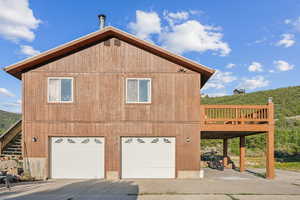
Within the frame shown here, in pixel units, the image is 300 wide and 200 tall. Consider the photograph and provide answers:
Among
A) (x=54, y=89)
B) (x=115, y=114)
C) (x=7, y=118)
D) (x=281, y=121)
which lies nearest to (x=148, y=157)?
(x=115, y=114)

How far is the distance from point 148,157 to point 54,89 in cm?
557

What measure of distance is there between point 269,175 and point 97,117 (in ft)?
28.4

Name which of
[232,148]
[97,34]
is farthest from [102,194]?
[232,148]

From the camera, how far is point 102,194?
8.43 metres

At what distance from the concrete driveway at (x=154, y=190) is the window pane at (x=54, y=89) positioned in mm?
3840

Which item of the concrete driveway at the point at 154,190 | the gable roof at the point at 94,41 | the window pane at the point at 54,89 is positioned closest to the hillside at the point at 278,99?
the gable roof at the point at 94,41

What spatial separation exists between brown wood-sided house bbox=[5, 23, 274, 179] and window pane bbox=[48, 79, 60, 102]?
27mm

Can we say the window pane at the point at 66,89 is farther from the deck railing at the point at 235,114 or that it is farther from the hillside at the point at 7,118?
the hillside at the point at 7,118

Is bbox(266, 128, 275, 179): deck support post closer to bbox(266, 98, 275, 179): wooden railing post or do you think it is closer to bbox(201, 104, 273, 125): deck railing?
bbox(266, 98, 275, 179): wooden railing post

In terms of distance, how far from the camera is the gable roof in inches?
449

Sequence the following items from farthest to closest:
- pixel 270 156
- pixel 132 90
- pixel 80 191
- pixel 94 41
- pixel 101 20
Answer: pixel 101 20, pixel 94 41, pixel 132 90, pixel 270 156, pixel 80 191

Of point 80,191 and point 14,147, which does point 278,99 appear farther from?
point 80,191

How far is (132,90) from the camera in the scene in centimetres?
1191

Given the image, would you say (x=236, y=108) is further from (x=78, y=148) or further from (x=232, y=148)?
(x=232, y=148)
